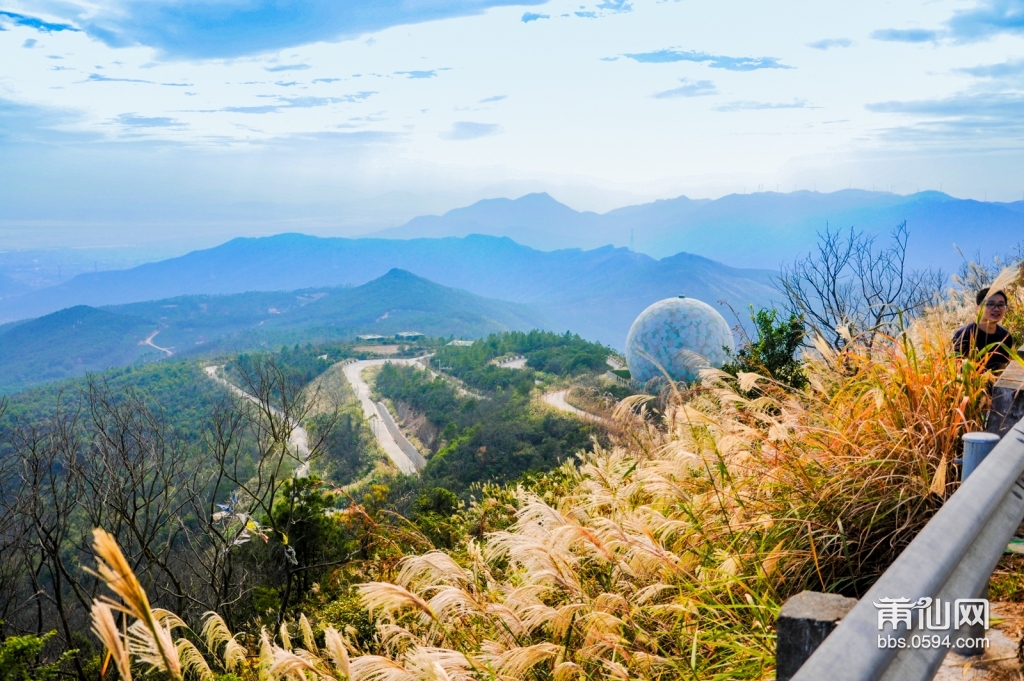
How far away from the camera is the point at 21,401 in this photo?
5806 cm

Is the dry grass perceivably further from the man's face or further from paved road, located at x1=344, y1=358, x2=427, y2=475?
paved road, located at x1=344, y1=358, x2=427, y2=475

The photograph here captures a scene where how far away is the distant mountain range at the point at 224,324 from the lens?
423 feet

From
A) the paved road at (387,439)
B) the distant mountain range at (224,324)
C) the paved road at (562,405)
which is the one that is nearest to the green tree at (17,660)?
the paved road at (562,405)

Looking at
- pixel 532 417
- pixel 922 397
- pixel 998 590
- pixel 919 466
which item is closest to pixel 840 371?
pixel 922 397

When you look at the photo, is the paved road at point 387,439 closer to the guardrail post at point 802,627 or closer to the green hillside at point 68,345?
the guardrail post at point 802,627

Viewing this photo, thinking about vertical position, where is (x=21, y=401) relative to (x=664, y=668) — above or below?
below

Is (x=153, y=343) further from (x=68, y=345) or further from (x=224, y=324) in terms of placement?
(x=224, y=324)

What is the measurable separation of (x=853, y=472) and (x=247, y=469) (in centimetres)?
3811

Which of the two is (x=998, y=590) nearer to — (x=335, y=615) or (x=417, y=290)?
(x=335, y=615)

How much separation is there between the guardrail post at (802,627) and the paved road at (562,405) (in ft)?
88.5

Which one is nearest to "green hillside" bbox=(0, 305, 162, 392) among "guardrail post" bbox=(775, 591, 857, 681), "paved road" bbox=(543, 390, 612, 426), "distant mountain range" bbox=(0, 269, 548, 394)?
"distant mountain range" bbox=(0, 269, 548, 394)

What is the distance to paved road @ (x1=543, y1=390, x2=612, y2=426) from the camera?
31.8 m

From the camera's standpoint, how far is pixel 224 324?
6540 inches

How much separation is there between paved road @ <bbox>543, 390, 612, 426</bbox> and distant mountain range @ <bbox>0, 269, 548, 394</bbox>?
249 feet
